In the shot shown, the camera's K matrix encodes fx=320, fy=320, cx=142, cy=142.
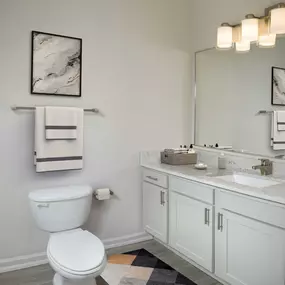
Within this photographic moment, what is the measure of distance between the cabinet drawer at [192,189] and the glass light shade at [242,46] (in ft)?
4.04

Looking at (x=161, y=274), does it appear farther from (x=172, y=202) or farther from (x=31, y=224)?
(x=31, y=224)

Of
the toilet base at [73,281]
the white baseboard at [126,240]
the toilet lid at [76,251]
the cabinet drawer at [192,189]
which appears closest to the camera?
the toilet lid at [76,251]

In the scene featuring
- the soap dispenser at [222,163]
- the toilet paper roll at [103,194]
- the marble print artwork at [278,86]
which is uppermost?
the marble print artwork at [278,86]

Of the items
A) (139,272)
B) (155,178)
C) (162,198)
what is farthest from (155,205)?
(139,272)

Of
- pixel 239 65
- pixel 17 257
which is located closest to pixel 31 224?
pixel 17 257

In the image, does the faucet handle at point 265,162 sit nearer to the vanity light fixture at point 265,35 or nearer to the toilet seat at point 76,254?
the vanity light fixture at point 265,35

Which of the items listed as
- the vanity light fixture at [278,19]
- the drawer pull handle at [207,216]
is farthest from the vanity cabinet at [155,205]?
the vanity light fixture at [278,19]

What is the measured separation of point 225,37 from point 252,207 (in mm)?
1576

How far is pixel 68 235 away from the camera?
91.1 inches

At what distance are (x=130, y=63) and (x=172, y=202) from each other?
1349 mm

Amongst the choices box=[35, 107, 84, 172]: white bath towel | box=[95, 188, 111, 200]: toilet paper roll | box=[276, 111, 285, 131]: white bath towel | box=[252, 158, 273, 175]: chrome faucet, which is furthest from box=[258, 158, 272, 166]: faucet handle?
box=[35, 107, 84, 172]: white bath towel

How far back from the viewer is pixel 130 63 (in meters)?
3.04

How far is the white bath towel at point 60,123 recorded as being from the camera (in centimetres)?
252

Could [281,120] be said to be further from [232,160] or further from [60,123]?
[60,123]
